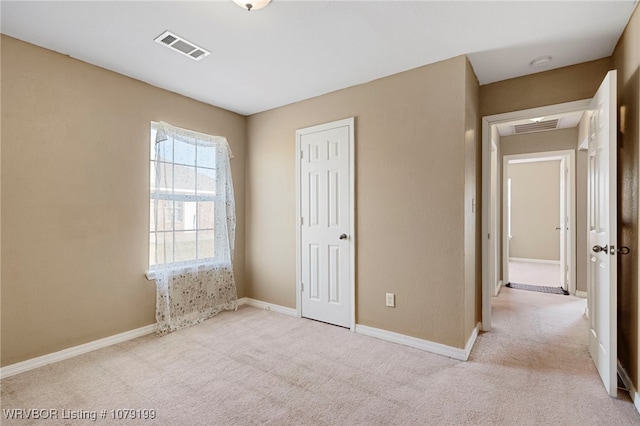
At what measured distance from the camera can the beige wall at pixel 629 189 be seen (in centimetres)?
199

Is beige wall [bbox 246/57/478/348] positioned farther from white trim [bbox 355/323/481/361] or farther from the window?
the window

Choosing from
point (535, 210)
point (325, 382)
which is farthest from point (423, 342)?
point (535, 210)

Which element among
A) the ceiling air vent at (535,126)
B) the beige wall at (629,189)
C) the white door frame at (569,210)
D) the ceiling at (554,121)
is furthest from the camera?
the white door frame at (569,210)

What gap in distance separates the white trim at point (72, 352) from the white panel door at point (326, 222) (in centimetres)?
171

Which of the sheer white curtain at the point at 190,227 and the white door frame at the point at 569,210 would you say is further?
the white door frame at the point at 569,210

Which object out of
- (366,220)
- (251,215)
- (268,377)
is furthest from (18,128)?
(366,220)

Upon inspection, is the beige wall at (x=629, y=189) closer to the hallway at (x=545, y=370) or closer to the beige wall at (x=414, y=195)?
the hallway at (x=545, y=370)

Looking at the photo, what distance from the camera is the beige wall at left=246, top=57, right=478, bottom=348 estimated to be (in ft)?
8.61

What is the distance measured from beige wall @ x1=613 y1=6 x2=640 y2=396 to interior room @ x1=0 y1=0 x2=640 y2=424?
25 millimetres

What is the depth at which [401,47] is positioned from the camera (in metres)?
2.48

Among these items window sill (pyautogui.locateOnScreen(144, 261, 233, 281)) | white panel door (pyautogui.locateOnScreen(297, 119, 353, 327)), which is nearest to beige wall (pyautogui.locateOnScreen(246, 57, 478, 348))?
white panel door (pyautogui.locateOnScreen(297, 119, 353, 327))

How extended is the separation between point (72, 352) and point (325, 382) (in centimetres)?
218

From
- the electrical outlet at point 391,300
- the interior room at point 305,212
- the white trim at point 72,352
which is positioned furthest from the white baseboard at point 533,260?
the white trim at point 72,352

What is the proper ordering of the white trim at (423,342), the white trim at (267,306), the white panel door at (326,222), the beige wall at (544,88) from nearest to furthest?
the white trim at (423,342) → the beige wall at (544,88) → the white panel door at (326,222) → the white trim at (267,306)
